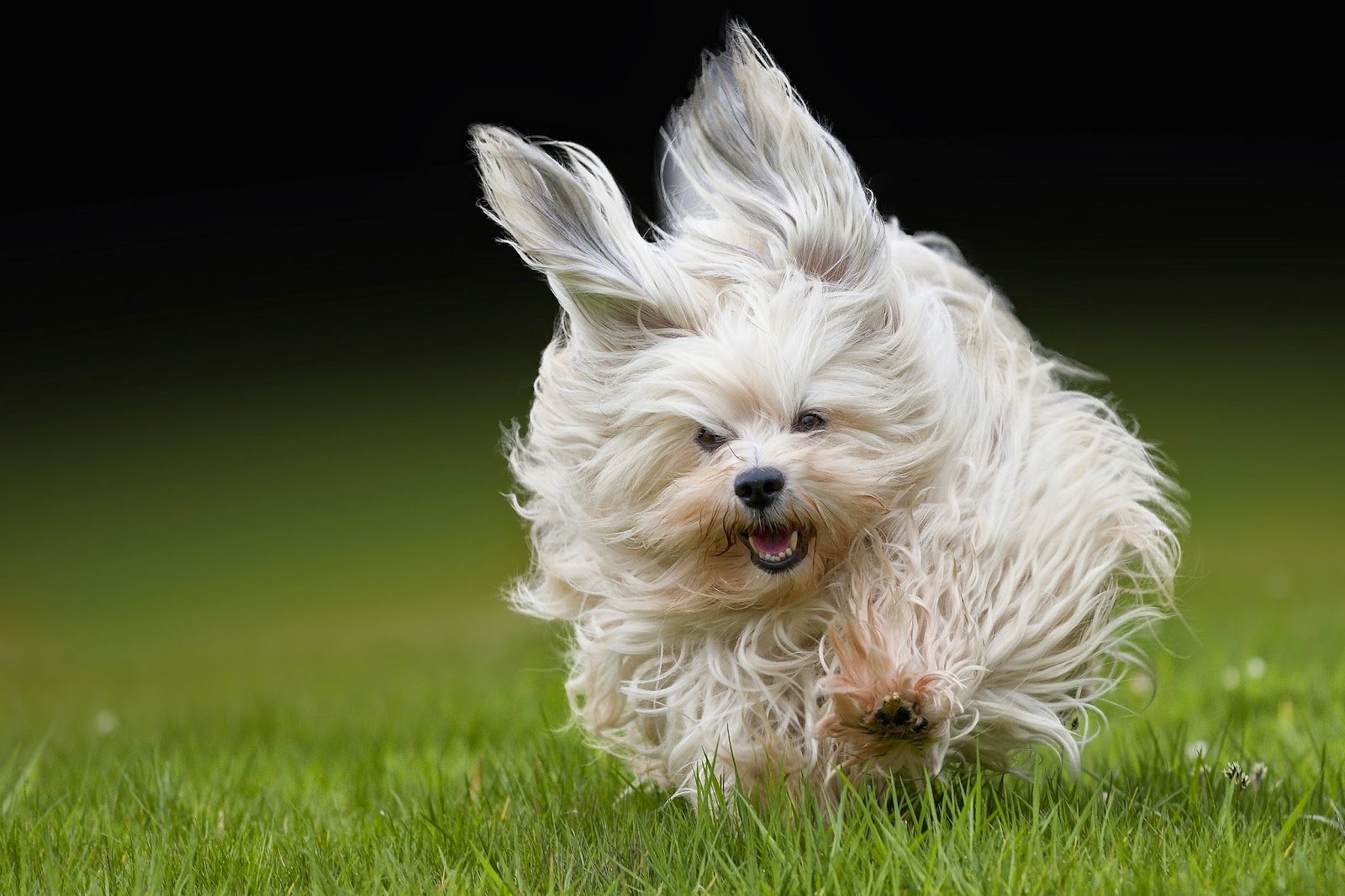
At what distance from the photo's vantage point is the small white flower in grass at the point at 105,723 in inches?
187

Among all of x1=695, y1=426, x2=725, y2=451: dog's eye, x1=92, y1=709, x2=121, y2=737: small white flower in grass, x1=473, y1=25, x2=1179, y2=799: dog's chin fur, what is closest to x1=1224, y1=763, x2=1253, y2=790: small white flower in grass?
x1=473, y1=25, x2=1179, y2=799: dog's chin fur

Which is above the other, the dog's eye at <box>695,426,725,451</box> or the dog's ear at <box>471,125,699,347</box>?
the dog's ear at <box>471,125,699,347</box>

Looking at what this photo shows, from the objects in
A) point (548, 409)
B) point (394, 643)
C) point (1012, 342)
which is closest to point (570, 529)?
point (548, 409)

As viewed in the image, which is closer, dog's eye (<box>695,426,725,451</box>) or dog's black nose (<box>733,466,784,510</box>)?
dog's black nose (<box>733,466,784,510</box>)

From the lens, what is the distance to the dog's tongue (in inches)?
109

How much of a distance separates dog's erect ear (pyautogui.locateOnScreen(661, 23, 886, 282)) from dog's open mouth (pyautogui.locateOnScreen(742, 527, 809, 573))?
0.57 meters

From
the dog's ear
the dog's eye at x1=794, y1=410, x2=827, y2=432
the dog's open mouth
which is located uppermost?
the dog's ear

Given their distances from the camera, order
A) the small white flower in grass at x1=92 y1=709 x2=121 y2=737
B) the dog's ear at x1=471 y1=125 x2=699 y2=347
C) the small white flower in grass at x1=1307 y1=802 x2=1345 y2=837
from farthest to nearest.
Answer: the small white flower in grass at x1=92 y1=709 x2=121 y2=737 < the dog's ear at x1=471 y1=125 x2=699 y2=347 < the small white flower in grass at x1=1307 y1=802 x2=1345 y2=837

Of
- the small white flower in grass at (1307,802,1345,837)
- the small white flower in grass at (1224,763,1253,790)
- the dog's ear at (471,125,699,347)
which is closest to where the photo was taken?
the small white flower in grass at (1307,802,1345,837)

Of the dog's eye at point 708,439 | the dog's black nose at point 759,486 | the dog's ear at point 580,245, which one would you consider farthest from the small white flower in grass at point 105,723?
the dog's black nose at point 759,486

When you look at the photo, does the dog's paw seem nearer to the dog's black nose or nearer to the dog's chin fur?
the dog's chin fur

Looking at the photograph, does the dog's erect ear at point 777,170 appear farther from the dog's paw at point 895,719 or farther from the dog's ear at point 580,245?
the dog's paw at point 895,719

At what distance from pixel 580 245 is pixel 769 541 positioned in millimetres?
740

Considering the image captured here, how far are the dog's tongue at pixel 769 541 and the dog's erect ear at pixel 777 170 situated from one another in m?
0.58
